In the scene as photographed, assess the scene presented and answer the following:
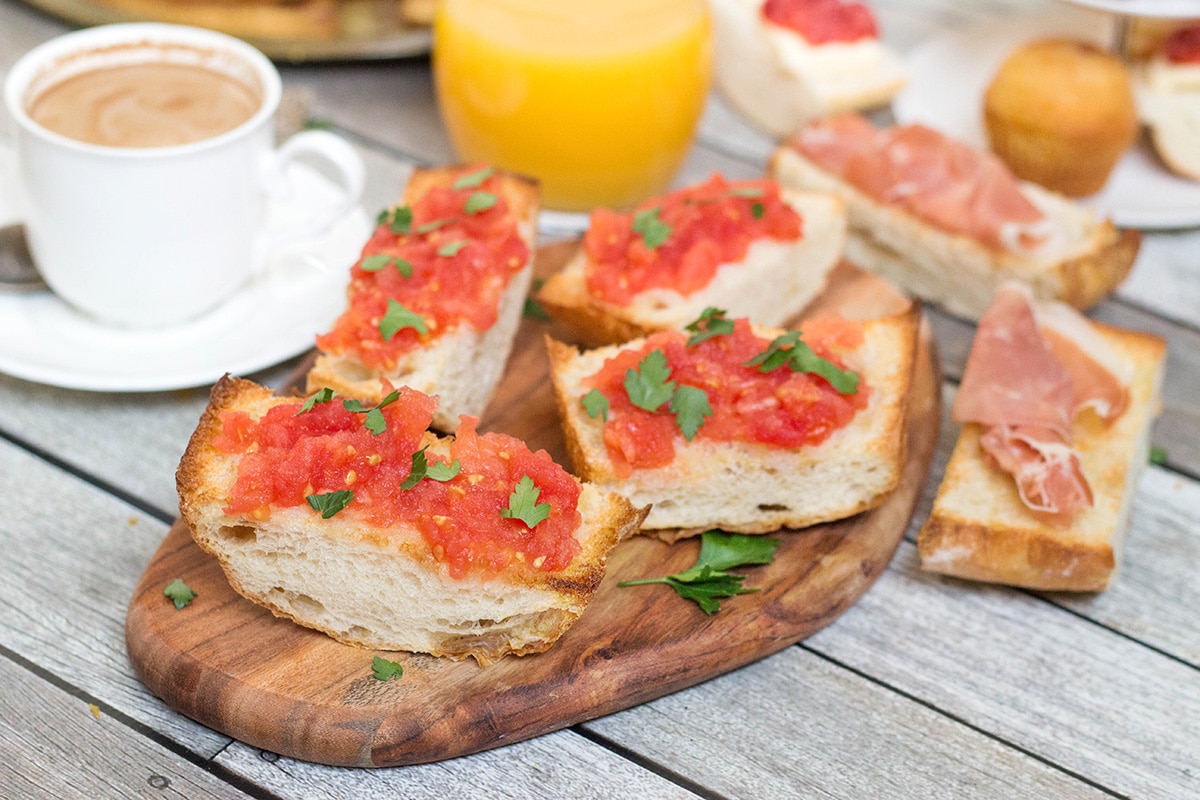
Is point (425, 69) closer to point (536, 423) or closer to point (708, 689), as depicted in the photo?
point (536, 423)

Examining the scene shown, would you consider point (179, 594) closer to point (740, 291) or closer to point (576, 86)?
point (740, 291)

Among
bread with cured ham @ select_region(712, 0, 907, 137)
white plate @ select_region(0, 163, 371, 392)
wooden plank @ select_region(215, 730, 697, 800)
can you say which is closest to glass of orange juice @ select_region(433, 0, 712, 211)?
bread with cured ham @ select_region(712, 0, 907, 137)

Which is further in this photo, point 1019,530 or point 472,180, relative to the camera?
point 472,180

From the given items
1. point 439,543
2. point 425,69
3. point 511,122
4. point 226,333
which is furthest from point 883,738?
point 425,69

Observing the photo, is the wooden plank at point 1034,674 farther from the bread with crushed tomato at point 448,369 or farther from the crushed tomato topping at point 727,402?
the bread with crushed tomato at point 448,369

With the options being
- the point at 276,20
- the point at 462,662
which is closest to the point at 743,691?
the point at 462,662

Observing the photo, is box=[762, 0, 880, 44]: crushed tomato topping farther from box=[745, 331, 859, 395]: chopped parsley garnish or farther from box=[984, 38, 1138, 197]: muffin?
box=[745, 331, 859, 395]: chopped parsley garnish
